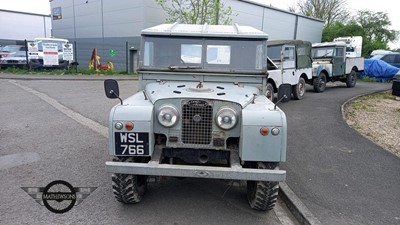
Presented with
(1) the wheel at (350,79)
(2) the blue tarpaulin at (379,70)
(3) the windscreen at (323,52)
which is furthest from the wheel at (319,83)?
(2) the blue tarpaulin at (379,70)

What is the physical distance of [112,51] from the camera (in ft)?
78.3

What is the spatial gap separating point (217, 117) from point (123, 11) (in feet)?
71.1

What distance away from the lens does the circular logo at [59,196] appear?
3650 millimetres

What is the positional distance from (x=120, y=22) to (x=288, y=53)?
16.0 m

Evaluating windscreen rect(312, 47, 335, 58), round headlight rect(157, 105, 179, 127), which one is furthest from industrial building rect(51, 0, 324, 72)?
round headlight rect(157, 105, 179, 127)

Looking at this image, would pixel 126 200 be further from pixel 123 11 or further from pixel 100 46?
pixel 100 46

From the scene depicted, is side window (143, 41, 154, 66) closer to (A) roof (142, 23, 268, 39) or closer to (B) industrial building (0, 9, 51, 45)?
(A) roof (142, 23, 268, 39)

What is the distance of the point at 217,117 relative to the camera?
11.2 ft

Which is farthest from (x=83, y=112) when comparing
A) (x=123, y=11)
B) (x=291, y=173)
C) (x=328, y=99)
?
(x=123, y=11)

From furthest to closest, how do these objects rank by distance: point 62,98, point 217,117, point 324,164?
1. point 62,98
2. point 324,164
3. point 217,117

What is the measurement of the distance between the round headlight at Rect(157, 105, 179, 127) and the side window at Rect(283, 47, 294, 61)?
336 inches

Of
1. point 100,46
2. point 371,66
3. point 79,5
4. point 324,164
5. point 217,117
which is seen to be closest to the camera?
point 217,117

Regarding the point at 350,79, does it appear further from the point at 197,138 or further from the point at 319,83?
the point at 197,138

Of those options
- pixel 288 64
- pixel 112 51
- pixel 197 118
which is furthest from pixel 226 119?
pixel 112 51
